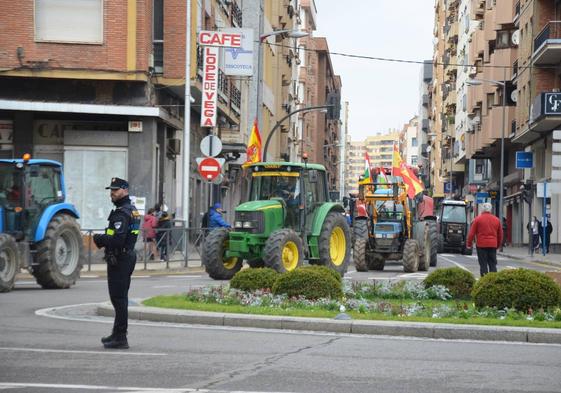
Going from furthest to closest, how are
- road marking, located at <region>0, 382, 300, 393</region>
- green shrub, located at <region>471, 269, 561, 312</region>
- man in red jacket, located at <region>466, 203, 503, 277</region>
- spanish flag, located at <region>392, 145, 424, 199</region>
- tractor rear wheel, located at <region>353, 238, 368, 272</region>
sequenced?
spanish flag, located at <region>392, 145, 424, 199</region>, tractor rear wheel, located at <region>353, 238, 368, 272</region>, man in red jacket, located at <region>466, 203, 503, 277</region>, green shrub, located at <region>471, 269, 561, 312</region>, road marking, located at <region>0, 382, 300, 393</region>

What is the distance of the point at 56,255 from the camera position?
22.7 m

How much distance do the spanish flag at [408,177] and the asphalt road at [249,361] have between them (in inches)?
782

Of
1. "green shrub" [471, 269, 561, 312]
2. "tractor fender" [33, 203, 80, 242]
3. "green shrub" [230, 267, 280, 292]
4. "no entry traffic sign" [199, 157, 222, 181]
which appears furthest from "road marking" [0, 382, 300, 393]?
"no entry traffic sign" [199, 157, 222, 181]

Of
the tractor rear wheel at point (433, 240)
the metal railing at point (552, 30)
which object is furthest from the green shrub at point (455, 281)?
the metal railing at point (552, 30)

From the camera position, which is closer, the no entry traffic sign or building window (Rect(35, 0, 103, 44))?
the no entry traffic sign

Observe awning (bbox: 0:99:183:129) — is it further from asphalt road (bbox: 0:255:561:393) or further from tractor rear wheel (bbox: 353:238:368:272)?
asphalt road (bbox: 0:255:561:393)

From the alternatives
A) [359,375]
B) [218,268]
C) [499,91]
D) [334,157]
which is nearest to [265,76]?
[499,91]

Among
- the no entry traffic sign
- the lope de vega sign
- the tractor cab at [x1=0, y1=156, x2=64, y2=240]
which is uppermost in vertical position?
the lope de vega sign

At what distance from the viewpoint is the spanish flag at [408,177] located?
35000 mm

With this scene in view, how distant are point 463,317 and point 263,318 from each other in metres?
2.60

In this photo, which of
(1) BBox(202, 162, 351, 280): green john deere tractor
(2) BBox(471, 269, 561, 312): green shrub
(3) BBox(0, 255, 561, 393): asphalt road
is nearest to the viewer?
(3) BBox(0, 255, 561, 393): asphalt road

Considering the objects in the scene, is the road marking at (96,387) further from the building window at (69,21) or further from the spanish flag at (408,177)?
the spanish flag at (408,177)

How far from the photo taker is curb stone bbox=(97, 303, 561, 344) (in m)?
14.3

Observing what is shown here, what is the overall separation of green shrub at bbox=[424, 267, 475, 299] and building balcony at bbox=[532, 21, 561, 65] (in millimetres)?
35656
